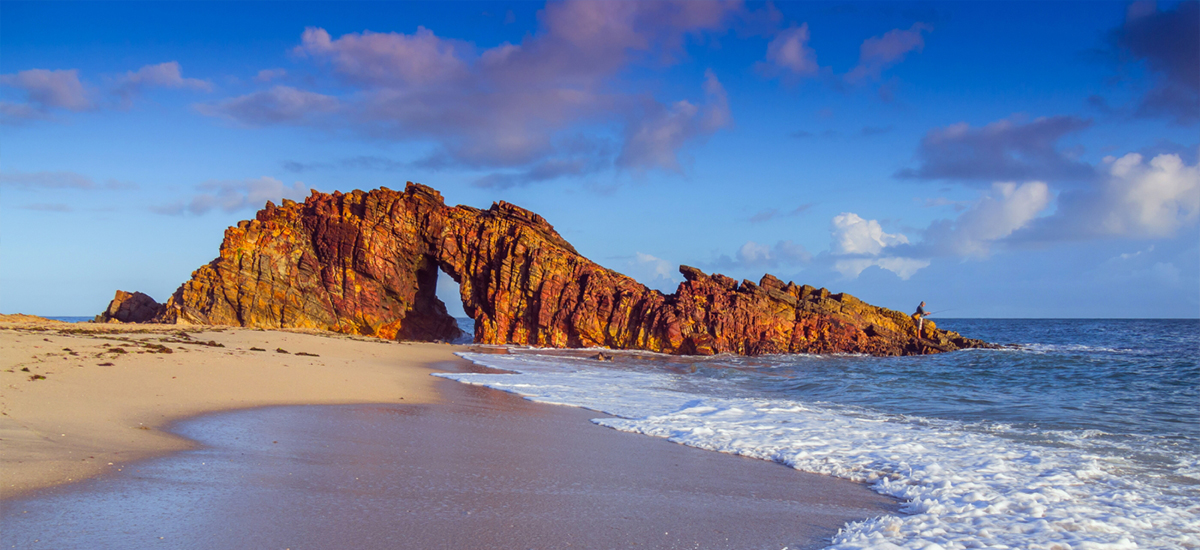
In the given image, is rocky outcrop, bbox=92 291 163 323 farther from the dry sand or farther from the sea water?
the sea water

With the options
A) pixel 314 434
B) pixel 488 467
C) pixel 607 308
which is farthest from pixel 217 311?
pixel 488 467

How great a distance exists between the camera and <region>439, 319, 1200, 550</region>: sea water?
527 centimetres

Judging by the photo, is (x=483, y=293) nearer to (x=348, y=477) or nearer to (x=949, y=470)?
(x=348, y=477)

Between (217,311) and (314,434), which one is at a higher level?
(217,311)

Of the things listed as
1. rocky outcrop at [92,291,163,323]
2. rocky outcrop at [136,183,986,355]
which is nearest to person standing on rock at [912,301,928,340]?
rocky outcrop at [136,183,986,355]

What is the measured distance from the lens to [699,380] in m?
18.2

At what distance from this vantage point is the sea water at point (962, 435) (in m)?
5.27

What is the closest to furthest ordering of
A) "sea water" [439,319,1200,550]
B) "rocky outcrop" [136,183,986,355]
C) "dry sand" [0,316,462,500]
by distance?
"sea water" [439,319,1200,550], "dry sand" [0,316,462,500], "rocky outcrop" [136,183,986,355]

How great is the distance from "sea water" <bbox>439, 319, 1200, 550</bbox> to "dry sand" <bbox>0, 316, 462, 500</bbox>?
10.3ft

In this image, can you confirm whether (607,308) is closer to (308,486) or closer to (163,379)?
(163,379)

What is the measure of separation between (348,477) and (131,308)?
3715cm

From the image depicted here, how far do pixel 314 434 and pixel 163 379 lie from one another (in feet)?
15.4

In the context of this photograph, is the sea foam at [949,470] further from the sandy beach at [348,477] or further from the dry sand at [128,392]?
the dry sand at [128,392]

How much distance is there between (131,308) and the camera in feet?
114
